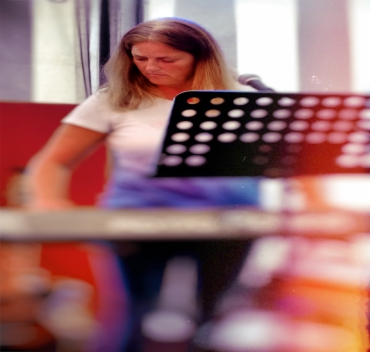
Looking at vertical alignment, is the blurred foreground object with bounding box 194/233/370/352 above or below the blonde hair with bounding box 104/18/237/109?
below

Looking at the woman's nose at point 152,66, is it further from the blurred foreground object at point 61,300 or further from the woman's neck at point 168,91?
the blurred foreground object at point 61,300

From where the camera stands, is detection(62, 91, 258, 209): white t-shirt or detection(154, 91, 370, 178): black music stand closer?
detection(154, 91, 370, 178): black music stand

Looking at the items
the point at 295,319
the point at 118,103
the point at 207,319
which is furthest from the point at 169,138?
the point at 295,319

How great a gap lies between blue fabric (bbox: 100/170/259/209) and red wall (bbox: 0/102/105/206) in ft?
0.24

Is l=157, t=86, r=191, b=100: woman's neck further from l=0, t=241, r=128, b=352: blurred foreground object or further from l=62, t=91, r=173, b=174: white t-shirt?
l=0, t=241, r=128, b=352: blurred foreground object

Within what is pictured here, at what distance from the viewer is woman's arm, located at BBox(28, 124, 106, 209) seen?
0.81m

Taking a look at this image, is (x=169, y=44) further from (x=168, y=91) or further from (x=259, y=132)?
(x=259, y=132)

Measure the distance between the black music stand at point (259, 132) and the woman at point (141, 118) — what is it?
7.0 inches

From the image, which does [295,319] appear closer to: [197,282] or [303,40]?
[197,282]

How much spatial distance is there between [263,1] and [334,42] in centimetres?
18

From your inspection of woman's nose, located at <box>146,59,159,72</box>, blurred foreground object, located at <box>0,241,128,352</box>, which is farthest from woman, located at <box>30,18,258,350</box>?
blurred foreground object, located at <box>0,241,128,352</box>

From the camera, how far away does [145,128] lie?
2.69 ft

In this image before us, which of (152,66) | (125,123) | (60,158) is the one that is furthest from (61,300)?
(152,66)

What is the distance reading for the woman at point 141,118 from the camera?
0.80m
